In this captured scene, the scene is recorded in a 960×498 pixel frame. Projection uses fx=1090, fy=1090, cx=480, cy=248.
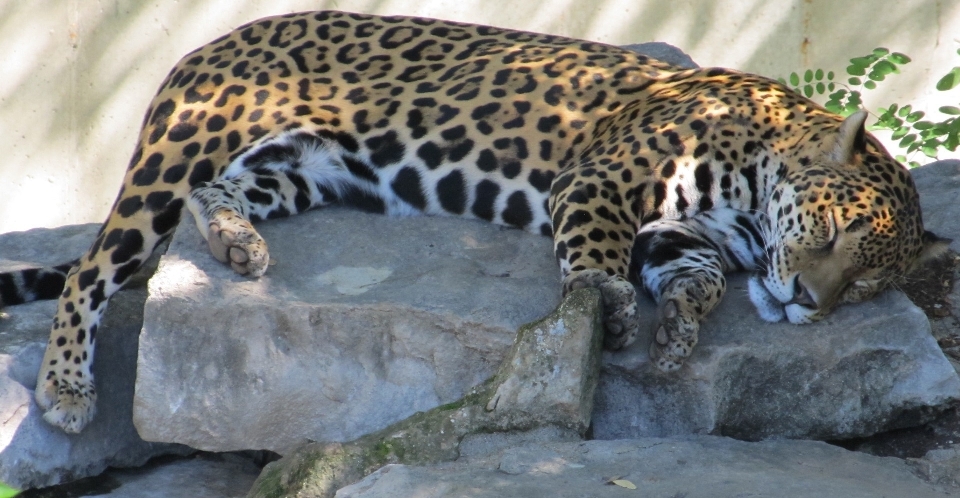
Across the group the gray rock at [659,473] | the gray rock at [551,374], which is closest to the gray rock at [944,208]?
the gray rock at [659,473]

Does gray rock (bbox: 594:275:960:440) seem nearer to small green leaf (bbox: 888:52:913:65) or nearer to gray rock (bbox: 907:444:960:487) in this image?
gray rock (bbox: 907:444:960:487)

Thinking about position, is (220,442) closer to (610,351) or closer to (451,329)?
(451,329)

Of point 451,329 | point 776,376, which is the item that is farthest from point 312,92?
point 776,376

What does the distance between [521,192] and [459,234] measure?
47 cm

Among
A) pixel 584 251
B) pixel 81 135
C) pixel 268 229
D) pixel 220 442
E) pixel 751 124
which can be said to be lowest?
pixel 81 135

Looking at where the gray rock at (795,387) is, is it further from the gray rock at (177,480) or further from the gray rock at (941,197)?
the gray rock at (177,480)

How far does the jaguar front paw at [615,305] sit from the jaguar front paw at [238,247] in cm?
163

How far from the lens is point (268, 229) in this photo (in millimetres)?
6375

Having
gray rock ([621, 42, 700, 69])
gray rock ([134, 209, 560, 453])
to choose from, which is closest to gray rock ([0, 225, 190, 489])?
gray rock ([134, 209, 560, 453])

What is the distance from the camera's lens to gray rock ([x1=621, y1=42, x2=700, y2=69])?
342 inches

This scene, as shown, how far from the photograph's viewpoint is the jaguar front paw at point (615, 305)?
5.20 meters

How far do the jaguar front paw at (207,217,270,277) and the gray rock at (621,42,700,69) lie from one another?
4053 mm

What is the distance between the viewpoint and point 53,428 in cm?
586

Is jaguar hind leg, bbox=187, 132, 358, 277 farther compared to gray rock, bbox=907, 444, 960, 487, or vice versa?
jaguar hind leg, bbox=187, 132, 358, 277
